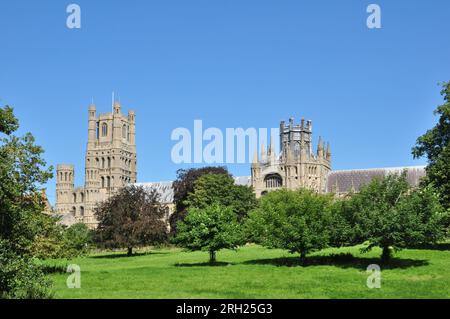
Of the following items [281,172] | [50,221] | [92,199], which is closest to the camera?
[50,221]

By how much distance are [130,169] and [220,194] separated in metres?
71.2

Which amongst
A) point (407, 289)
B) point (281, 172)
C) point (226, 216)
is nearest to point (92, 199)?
point (281, 172)

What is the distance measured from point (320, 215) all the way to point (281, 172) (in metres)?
60.4

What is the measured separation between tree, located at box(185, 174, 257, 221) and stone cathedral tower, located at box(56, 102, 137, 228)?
61114mm

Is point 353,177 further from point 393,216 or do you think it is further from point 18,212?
point 18,212

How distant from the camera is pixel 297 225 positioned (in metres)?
39.2

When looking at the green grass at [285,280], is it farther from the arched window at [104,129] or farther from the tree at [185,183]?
the arched window at [104,129]

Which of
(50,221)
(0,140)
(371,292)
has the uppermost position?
(0,140)

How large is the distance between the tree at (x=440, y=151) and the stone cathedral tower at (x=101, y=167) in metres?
95.1

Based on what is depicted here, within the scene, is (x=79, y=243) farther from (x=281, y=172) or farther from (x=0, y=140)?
(x=281, y=172)

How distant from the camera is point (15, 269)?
76.6 feet

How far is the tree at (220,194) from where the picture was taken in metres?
70.9

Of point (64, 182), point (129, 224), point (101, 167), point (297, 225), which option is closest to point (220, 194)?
point (129, 224)
